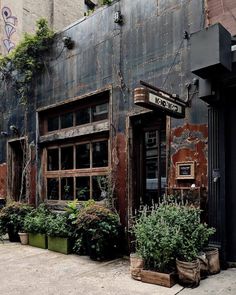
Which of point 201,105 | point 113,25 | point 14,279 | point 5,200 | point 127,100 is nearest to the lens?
point 14,279

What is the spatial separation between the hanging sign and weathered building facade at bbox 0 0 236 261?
0.02m

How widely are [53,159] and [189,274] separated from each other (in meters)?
6.01

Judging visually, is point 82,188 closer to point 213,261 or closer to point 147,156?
point 147,156

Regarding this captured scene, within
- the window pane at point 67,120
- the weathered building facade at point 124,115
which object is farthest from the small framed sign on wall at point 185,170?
the window pane at point 67,120

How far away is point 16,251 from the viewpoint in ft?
26.4

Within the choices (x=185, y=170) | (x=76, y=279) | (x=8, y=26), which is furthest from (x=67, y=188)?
(x=8, y=26)

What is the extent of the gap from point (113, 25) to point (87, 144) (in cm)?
299

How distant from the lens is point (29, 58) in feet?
33.8

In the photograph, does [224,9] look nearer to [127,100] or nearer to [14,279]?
[127,100]

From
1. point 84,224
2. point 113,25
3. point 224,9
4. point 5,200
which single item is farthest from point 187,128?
point 5,200

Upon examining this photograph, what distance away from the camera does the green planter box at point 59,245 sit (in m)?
7.57

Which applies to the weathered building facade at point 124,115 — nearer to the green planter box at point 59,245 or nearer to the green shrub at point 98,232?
the green shrub at point 98,232

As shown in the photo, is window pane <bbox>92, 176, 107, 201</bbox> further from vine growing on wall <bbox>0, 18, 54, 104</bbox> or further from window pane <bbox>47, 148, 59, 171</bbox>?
vine growing on wall <bbox>0, 18, 54, 104</bbox>

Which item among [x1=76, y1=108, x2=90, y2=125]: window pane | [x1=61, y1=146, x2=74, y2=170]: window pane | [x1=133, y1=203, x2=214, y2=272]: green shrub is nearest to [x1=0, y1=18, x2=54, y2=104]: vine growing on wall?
[x1=76, y1=108, x2=90, y2=125]: window pane
